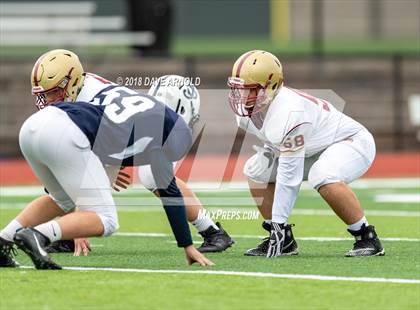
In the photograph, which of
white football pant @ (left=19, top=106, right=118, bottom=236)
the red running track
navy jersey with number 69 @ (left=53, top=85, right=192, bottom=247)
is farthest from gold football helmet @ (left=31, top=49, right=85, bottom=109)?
the red running track

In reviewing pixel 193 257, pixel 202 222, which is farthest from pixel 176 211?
pixel 202 222

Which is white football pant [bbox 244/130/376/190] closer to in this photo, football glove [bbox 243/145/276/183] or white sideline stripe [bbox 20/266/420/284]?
football glove [bbox 243/145/276/183]

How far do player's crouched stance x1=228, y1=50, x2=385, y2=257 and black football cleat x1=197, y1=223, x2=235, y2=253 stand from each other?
282 millimetres

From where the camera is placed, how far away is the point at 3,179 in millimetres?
16359

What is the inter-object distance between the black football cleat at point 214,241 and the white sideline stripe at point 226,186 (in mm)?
5559

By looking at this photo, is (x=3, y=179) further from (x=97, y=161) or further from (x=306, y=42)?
(x=306, y=42)

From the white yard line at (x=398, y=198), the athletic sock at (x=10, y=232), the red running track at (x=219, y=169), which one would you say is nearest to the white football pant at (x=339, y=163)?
the athletic sock at (x=10, y=232)

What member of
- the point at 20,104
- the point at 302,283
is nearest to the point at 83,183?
the point at 302,283

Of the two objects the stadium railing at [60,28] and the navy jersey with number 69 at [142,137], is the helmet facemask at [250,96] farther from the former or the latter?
the stadium railing at [60,28]

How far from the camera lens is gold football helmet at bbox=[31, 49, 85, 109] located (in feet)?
25.3

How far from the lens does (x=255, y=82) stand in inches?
317

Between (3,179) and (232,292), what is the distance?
10.4 metres

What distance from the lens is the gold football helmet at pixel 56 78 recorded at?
7719mm

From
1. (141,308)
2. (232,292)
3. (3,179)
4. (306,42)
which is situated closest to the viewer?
(141,308)
